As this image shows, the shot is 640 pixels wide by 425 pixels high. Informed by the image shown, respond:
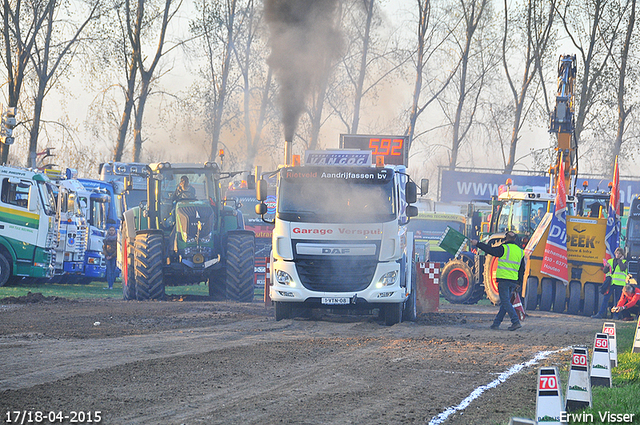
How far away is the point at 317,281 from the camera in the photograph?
12.9 metres

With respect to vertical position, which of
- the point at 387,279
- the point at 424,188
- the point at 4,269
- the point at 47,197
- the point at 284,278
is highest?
the point at 424,188

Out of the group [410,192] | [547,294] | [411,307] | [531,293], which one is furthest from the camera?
[531,293]

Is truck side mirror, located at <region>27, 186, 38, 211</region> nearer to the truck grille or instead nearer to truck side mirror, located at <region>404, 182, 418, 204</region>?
the truck grille

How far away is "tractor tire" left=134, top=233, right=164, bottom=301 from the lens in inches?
653

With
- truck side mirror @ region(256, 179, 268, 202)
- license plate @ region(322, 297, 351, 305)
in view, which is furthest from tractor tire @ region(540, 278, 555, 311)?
truck side mirror @ region(256, 179, 268, 202)

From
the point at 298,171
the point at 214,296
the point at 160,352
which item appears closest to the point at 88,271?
the point at 214,296

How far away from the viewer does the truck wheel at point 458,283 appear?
2094 centimetres

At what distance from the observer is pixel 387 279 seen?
42.2ft

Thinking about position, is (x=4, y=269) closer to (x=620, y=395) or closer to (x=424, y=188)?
(x=424, y=188)

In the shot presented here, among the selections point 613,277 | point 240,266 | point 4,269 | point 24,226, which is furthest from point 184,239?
point 613,277

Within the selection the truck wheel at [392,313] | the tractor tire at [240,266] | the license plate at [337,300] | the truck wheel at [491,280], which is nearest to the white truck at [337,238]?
the license plate at [337,300]

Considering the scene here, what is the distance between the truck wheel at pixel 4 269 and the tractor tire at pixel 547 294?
14601 mm

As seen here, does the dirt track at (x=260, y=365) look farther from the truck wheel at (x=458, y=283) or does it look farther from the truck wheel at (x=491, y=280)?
the truck wheel at (x=458, y=283)

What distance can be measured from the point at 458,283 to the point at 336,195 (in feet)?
31.1
